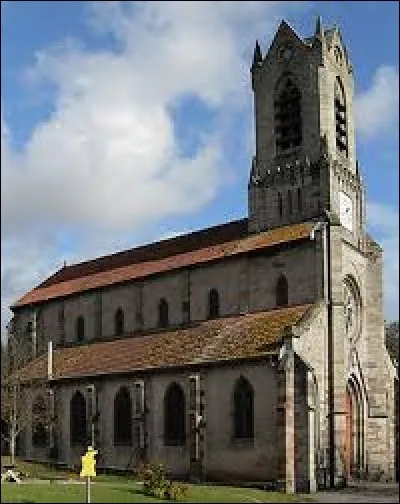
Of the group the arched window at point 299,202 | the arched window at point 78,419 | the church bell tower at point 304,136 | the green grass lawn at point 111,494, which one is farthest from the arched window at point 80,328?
the green grass lawn at point 111,494

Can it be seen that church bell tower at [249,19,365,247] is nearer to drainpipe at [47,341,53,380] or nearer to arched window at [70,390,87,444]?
arched window at [70,390,87,444]

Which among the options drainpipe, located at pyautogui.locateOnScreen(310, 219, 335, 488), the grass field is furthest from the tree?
the grass field

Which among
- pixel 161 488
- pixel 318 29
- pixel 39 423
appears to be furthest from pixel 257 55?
pixel 161 488

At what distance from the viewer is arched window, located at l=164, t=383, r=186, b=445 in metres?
42.8

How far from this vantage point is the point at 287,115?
5097cm

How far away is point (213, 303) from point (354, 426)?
1085 centimetres

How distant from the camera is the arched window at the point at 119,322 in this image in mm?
53428

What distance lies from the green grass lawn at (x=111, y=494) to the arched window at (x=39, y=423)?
1806cm

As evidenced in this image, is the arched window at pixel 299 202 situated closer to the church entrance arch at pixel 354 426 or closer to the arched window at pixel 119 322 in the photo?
the church entrance arch at pixel 354 426

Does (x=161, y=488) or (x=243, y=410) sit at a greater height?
(x=243, y=410)

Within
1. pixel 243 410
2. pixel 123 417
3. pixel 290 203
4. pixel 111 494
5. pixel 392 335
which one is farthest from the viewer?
pixel 392 335

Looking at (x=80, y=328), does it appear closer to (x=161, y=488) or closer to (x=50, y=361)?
(x=50, y=361)

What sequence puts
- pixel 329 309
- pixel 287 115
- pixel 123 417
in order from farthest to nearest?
pixel 287 115 < pixel 123 417 < pixel 329 309

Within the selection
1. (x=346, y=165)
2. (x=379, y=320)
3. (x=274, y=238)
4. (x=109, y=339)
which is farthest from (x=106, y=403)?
(x=346, y=165)
